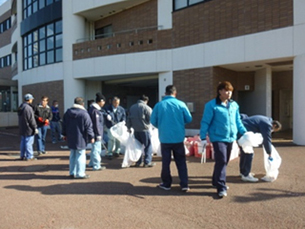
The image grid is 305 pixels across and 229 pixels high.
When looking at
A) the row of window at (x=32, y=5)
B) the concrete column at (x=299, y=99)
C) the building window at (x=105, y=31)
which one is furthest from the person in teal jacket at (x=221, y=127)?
the row of window at (x=32, y=5)

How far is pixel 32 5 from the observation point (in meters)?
18.7

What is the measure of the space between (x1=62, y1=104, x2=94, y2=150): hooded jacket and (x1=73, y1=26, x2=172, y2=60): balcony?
8.23 meters

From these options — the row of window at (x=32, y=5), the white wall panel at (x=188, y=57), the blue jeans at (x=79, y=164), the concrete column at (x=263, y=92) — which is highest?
the row of window at (x=32, y=5)

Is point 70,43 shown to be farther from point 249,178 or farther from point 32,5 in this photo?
point 249,178

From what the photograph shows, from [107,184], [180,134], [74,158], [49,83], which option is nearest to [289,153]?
[180,134]

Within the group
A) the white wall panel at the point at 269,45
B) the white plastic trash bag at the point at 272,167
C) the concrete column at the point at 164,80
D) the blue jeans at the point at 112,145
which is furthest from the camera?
the concrete column at the point at 164,80

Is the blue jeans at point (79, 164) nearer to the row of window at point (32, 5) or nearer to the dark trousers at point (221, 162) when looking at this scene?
the dark trousers at point (221, 162)

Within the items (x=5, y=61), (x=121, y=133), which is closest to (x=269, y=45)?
(x=121, y=133)

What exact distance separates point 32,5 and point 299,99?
18.2 metres

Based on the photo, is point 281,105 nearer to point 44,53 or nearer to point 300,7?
point 300,7

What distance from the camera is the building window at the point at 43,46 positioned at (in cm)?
1709

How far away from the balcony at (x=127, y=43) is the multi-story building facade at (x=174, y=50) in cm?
5

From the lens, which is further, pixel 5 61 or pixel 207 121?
pixel 5 61

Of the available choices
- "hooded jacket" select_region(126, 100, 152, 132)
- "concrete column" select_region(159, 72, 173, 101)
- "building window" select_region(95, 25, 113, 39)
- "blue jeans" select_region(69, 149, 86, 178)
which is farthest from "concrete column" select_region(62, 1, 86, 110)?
"blue jeans" select_region(69, 149, 86, 178)
